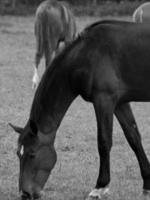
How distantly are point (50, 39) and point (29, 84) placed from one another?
1.15 m

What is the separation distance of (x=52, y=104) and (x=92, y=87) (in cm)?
38

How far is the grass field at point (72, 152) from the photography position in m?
6.19

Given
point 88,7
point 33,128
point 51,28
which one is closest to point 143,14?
point 51,28

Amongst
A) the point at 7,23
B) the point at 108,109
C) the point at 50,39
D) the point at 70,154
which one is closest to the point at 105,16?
the point at 7,23

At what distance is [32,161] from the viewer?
566cm

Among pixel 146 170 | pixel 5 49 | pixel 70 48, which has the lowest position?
pixel 5 49

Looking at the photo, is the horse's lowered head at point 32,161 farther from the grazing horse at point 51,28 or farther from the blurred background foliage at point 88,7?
the blurred background foliage at point 88,7

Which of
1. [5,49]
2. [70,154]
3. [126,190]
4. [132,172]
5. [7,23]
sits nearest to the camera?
[126,190]

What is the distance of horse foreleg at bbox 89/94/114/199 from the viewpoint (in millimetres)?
5809

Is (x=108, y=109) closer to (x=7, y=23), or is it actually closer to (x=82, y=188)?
(x=82, y=188)

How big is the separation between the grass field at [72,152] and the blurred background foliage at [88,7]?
1335 centimetres

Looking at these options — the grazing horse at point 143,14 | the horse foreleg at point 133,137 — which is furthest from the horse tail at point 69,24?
the horse foreleg at point 133,137

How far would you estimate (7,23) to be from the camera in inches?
944

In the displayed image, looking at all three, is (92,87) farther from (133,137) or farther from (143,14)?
(143,14)
